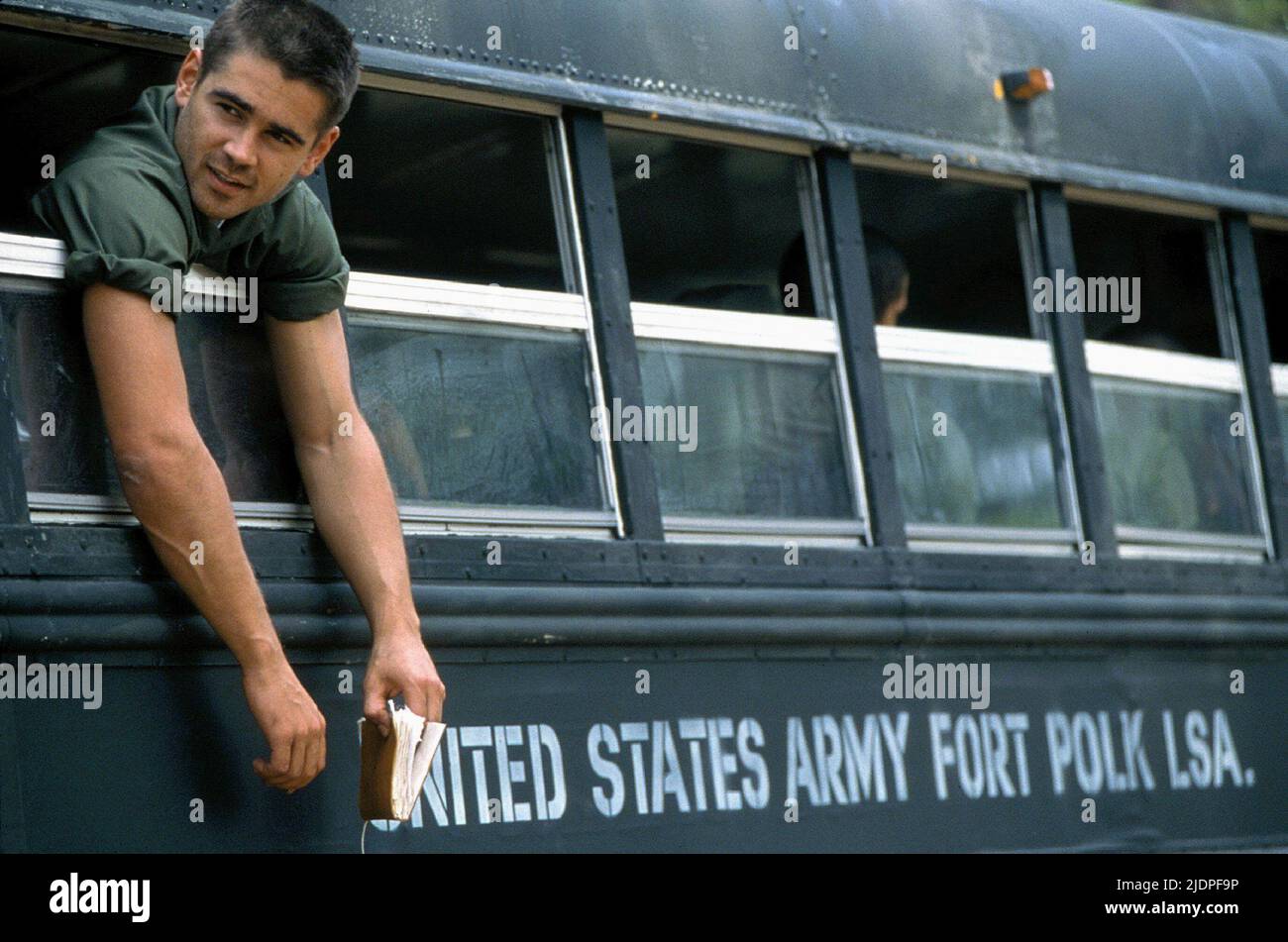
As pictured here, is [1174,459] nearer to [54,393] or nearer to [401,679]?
[401,679]

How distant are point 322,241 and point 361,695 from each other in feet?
2.62

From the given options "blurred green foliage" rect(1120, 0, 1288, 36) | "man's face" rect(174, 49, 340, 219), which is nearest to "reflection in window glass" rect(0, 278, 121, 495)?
"man's face" rect(174, 49, 340, 219)

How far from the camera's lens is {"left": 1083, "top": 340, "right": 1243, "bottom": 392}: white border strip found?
5062 millimetres

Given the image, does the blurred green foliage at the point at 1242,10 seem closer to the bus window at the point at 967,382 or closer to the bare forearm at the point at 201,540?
the bus window at the point at 967,382

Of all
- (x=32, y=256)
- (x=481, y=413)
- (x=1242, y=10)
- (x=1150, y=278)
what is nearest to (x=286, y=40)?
(x=32, y=256)

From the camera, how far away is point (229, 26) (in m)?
3.17

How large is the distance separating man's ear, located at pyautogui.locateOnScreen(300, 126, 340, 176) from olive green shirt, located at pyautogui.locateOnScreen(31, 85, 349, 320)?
81mm

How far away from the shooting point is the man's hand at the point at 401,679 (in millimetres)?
3307

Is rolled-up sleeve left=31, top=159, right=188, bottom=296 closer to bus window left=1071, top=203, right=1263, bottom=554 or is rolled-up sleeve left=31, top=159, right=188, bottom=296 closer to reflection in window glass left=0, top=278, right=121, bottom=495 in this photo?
reflection in window glass left=0, top=278, right=121, bottom=495

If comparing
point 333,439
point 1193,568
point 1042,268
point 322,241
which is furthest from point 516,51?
point 1193,568

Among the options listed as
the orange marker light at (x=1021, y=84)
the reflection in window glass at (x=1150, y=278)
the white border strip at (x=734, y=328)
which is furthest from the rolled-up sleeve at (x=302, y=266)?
the reflection in window glass at (x=1150, y=278)

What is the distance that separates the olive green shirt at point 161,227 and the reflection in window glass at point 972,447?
1.61 meters

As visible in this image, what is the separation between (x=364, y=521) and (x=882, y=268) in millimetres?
1768

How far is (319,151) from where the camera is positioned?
3.33m
